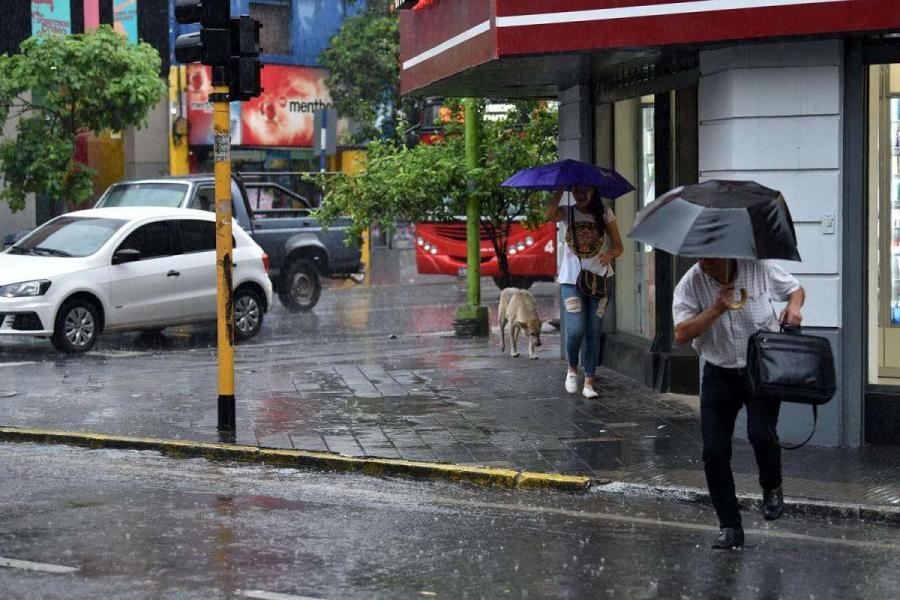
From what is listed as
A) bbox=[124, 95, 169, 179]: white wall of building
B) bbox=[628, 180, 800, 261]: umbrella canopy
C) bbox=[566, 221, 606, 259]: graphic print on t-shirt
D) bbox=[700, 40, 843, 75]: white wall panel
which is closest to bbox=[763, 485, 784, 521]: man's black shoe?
bbox=[628, 180, 800, 261]: umbrella canopy

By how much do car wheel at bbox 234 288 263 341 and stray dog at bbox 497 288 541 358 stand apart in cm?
422

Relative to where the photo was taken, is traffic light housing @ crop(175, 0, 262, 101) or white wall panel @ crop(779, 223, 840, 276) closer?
white wall panel @ crop(779, 223, 840, 276)

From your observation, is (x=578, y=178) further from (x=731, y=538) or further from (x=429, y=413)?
(x=731, y=538)

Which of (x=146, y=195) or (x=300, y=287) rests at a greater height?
(x=146, y=195)

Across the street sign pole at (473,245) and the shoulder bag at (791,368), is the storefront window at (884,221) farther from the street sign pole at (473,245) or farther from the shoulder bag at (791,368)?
the street sign pole at (473,245)

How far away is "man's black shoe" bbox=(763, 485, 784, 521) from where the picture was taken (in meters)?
7.79

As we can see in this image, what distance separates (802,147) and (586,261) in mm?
2658

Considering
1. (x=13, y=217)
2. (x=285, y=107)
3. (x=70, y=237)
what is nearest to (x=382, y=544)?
(x=70, y=237)

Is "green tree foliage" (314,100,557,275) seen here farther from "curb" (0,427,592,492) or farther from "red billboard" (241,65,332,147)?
"red billboard" (241,65,332,147)

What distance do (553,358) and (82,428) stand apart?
18.7 feet

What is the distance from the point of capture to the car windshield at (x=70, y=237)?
688 inches

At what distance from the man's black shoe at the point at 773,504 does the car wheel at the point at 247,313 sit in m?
11.9

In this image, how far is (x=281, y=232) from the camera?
22.8 meters

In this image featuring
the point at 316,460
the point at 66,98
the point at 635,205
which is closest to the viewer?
the point at 316,460
